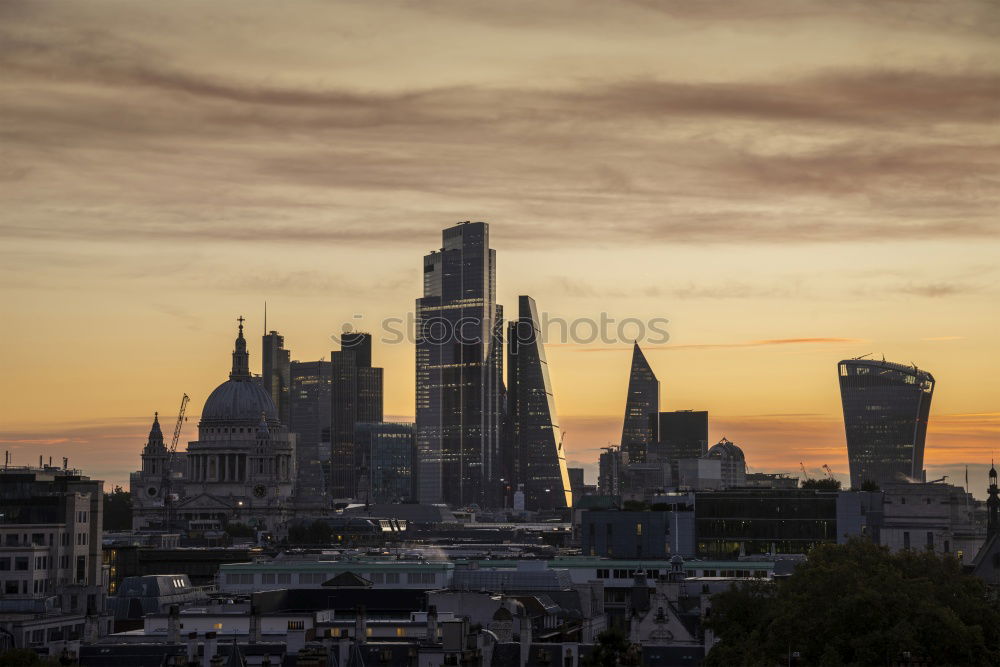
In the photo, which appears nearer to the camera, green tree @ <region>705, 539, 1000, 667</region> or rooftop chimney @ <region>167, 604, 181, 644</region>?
green tree @ <region>705, 539, 1000, 667</region>

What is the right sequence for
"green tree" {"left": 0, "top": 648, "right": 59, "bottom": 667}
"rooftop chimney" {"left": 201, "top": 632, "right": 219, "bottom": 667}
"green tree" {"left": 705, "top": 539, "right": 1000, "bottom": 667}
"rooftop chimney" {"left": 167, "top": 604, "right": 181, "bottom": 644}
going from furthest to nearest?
1. "rooftop chimney" {"left": 167, "top": 604, "right": 181, "bottom": 644}
2. "rooftop chimney" {"left": 201, "top": 632, "right": 219, "bottom": 667}
3. "green tree" {"left": 0, "top": 648, "right": 59, "bottom": 667}
4. "green tree" {"left": 705, "top": 539, "right": 1000, "bottom": 667}

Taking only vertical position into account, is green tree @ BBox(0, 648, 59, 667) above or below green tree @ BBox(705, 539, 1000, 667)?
below

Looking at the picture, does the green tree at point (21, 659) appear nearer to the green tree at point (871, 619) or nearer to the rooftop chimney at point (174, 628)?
the rooftop chimney at point (174, 628)

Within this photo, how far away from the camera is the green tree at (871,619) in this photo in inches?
4707

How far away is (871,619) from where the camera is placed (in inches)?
4803

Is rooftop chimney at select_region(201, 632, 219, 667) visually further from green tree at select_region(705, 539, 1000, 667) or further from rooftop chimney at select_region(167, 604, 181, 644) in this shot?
green tree at select_region(705, 539, 1000, 667)

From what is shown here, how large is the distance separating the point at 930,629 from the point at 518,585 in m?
81.5

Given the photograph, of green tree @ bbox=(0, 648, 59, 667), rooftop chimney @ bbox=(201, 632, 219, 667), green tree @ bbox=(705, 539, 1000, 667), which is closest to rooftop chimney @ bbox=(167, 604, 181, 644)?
rooftop chimney @ bbox=(201, 632, 219, 667)

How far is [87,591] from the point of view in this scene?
19162 centimetres

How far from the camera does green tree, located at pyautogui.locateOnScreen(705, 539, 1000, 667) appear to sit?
120m

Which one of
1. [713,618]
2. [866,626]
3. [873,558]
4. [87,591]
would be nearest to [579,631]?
[713,618]

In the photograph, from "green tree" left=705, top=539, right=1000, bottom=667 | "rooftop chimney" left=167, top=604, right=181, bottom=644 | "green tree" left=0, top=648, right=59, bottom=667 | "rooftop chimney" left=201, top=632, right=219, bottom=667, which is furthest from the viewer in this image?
"rooftop chimney" left=167, top=604, right=181, bottom=644

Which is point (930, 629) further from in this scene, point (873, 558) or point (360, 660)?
point (360, 660)

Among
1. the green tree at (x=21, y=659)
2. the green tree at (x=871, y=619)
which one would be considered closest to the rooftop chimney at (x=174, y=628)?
the green tree at (x=21, y=659)
